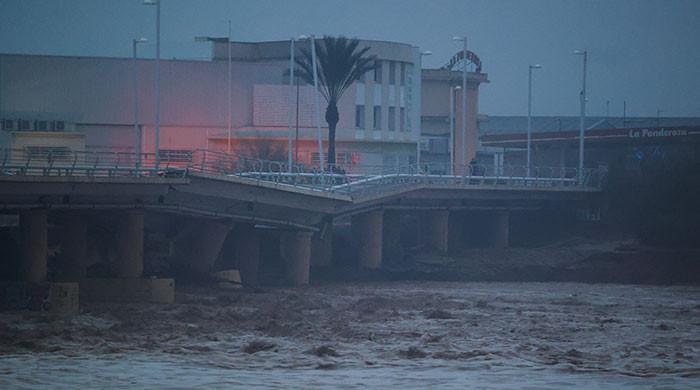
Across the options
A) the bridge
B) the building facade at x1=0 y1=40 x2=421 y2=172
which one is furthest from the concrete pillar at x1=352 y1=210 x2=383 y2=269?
the building facade at x1=0 y1=40 x2=421 y2=172

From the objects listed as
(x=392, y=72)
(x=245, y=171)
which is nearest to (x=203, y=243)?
(x=245, y=171)

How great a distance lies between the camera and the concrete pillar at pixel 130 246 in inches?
1620

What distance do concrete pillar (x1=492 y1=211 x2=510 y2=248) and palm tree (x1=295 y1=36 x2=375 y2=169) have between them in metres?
9.53

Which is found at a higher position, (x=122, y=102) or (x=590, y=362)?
(x=122, y=102)

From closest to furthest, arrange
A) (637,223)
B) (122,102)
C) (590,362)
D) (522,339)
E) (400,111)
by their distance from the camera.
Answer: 1. (590,362)
2. (522,339)
3. (637,223)
4. (122,102)
5. (400,111)

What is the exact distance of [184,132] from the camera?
74250 millimetres

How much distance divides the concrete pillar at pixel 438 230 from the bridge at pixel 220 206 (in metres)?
0.06

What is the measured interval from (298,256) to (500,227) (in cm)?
1758

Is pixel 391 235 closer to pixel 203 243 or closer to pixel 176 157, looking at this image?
pixel 176 157

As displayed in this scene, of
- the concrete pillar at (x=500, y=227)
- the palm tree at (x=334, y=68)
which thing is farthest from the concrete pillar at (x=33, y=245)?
the concrete pillar at (x=500, y=227)

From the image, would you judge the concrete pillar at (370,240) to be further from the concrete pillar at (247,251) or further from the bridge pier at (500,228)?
the bridge pier at (500,228)

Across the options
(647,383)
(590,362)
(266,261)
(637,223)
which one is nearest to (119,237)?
(266,261)

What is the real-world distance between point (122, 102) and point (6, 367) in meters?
51.7

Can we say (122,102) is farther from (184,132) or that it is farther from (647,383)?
(647,383)
